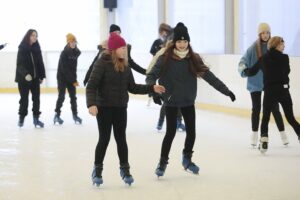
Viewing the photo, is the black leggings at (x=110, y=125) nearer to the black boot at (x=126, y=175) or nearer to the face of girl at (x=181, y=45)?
the black boot at (x=126, y=175)

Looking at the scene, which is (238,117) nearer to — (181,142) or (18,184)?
(181,142)

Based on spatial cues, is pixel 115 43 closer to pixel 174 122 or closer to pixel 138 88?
pixel 138 88

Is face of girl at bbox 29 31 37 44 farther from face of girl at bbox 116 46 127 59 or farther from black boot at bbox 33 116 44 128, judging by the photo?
face of girl at bbox 116 46 127 59

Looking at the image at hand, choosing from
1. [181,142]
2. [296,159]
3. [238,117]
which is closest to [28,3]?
[238,117]

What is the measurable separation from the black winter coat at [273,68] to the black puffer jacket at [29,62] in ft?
12.1

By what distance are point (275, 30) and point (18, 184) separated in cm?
575

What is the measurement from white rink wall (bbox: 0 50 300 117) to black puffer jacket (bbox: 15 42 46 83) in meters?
2.44

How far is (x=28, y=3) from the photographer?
1758 cm

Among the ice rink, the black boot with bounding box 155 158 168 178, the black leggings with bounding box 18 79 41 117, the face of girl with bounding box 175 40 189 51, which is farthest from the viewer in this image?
the black leggings with bounding box 18 79 41 117

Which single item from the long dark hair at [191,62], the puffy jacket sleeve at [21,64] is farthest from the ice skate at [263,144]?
the puffy jacket sleeve at [21,64]

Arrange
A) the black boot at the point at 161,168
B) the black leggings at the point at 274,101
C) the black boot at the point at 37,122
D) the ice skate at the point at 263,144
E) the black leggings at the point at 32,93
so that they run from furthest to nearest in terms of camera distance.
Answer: the black boot at the point at 37,122 < the black leggings at the point at 32,93 < the ice skate at the point at 263,144 < the black leggings at the point at 274,101 < the black boot at the point at 161,168

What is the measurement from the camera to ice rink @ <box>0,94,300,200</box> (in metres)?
5.45

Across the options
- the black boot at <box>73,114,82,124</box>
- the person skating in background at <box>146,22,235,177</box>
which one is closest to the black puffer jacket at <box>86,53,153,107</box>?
the person skating in background at <box>146,22,235,177</box>

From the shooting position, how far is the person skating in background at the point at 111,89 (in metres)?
5.48
